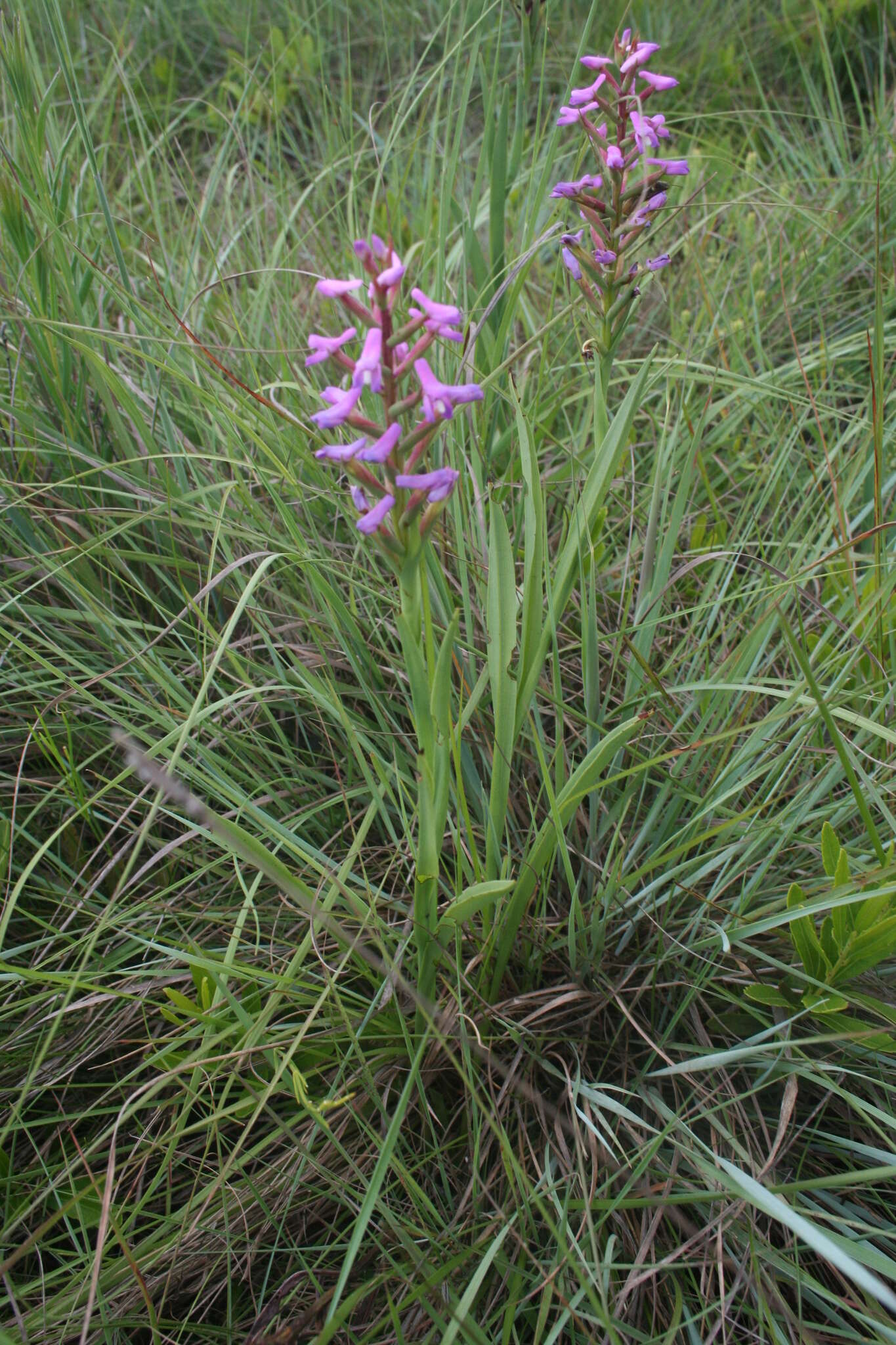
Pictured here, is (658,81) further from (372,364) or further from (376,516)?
(376,516)

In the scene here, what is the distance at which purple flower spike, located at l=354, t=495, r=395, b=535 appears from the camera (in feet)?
3.35

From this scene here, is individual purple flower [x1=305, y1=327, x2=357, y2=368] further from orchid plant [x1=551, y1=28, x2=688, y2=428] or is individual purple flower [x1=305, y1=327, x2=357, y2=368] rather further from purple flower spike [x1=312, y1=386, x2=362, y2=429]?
orchid plant [x1=551, y1=28, x2=688, y2=428]

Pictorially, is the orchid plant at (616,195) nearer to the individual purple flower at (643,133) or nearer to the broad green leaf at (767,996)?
the individual purple flower at (643,133)

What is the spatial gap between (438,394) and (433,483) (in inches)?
4.2

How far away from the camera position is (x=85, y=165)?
112 inches

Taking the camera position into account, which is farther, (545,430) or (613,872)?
(545,430)

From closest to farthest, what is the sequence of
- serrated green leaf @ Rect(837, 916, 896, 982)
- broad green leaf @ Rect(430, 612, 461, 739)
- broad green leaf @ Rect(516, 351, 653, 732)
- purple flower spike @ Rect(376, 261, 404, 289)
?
purple flower spike @ Rect(376, 261, 404, 289) → broad green leaf @ Rect(430, 612, 461, 739) → serrated green leaf @ Rect(837, 916, 896, 982) → broad green leaf @ Rect(516, 351, 653, 732)

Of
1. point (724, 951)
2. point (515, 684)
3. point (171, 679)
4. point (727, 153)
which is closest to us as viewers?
point (724, 951)

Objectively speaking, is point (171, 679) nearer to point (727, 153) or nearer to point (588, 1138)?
point (588, 1138)

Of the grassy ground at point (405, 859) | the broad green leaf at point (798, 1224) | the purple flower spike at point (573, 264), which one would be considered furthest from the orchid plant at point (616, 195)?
the broad green leaf at point (798, 1224)

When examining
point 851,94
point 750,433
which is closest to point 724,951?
point 750,433

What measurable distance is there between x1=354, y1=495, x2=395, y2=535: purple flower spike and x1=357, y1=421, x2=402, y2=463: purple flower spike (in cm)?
5

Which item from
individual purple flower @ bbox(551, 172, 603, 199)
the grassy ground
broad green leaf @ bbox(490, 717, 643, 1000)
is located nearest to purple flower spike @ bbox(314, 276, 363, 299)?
the grassy ground

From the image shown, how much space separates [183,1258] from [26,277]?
230cm
